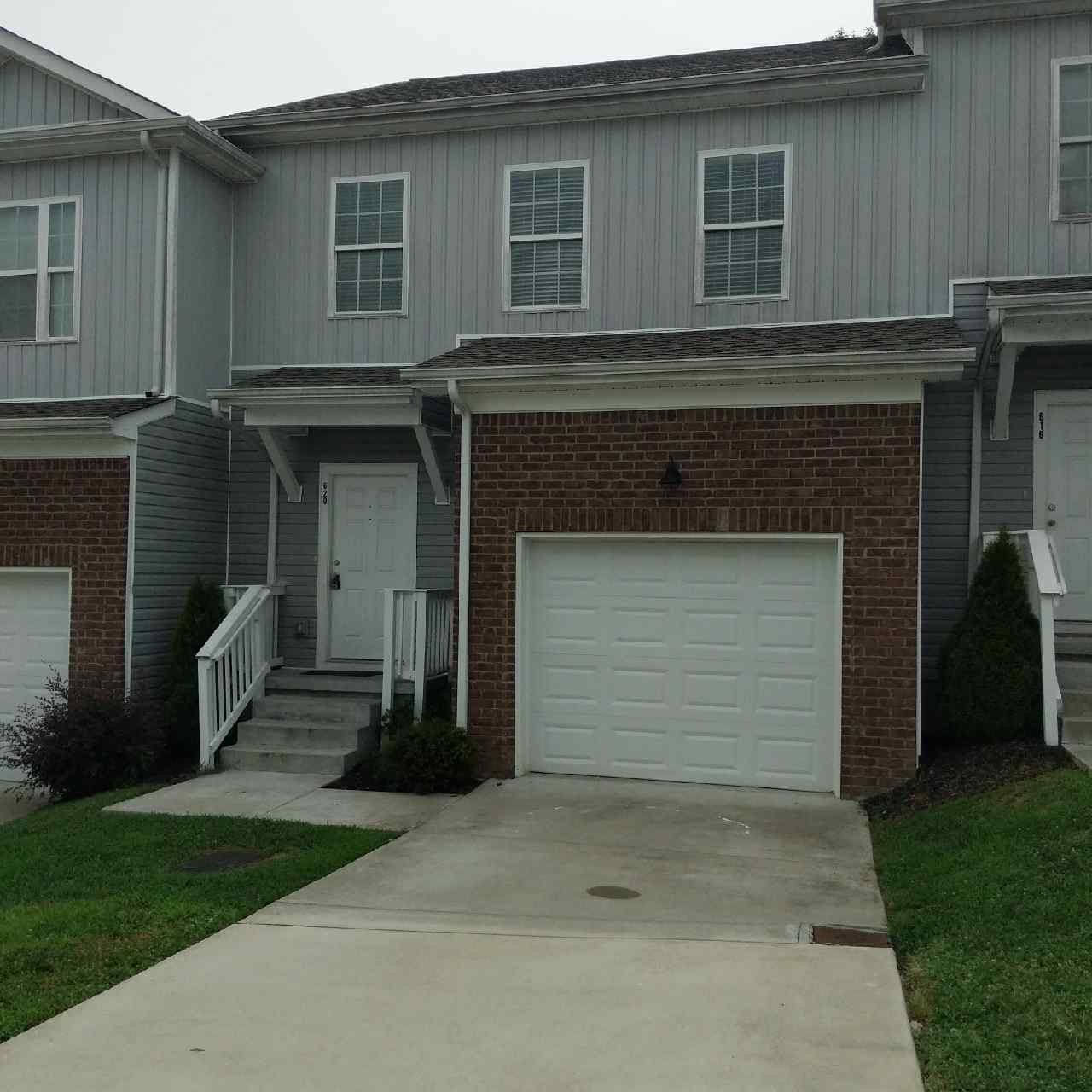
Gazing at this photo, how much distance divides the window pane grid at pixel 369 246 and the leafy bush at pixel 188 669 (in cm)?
341

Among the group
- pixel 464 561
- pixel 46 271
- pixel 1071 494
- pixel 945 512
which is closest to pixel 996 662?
pixel 945 512

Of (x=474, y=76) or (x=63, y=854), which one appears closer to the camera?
(x=63, y=854)

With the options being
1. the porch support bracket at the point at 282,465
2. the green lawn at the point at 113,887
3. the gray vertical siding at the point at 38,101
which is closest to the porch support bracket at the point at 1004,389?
the green lawn at the point at 113,887

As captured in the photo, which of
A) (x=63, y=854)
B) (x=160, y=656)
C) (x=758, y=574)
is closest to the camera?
(x=63, y=854)

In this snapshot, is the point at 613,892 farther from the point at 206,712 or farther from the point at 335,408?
the point at 335,408

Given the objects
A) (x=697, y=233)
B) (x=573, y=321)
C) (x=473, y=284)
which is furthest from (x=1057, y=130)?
(x=473, y=284)

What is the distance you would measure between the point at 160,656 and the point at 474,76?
7569mm

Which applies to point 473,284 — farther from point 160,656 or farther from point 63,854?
point 63,854

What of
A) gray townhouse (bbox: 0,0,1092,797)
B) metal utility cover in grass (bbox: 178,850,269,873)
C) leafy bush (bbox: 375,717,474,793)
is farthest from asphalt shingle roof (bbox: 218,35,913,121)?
metal utility cover in grass (bbox: 178,850,269,873)

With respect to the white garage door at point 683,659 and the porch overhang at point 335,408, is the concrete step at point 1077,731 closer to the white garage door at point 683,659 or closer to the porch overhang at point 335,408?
the white garage door at point 683,659

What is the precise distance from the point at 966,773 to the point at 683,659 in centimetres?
245

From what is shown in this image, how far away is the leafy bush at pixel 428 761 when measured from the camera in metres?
10.2

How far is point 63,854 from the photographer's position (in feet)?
27.1

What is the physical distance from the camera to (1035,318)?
32.7 ft
